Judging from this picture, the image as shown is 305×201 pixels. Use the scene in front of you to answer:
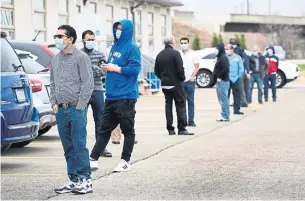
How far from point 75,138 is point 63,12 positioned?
868 inches

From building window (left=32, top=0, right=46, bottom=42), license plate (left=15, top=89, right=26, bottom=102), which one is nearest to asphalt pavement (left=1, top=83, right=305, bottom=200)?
license plate (left=15, top=89, right=26, bottom=102)

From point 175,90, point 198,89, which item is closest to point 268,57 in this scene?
Result: point 198,89

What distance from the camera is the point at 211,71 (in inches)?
1439

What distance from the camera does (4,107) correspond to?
1070cm

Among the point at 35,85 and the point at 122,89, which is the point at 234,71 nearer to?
the point at 35,85

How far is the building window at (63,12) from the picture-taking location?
3086 cm

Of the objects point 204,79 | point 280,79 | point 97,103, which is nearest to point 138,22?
point 204,79

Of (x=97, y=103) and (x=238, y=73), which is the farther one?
(x=238, y=73)

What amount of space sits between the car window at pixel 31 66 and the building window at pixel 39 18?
14.2 m

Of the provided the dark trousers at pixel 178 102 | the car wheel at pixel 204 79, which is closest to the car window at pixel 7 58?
the dark trousers at pixel 178 102

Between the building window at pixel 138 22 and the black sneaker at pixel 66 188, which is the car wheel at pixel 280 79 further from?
the black sneaker at pixel 66 188

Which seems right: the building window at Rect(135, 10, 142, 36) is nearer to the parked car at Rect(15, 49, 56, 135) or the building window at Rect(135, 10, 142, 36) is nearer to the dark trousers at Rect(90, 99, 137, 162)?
the parked car at Rect(15, 49, 56, 135)

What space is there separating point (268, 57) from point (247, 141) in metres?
13.4

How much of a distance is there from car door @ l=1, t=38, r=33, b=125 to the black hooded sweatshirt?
844 centimetres
